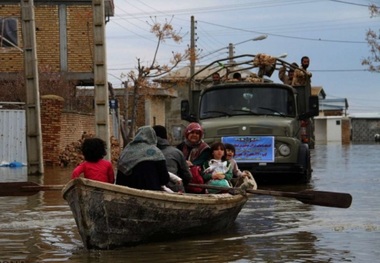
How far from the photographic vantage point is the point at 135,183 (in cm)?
1061

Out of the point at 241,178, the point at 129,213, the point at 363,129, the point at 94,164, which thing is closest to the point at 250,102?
the point at 241,178

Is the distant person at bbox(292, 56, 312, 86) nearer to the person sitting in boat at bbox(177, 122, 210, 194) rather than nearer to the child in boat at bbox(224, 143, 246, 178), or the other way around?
the child in boat at bbox(224, 143, 246, 178)

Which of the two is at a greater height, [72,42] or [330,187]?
[72,42]

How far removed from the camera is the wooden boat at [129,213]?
960 centimetres

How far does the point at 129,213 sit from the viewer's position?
994 cm

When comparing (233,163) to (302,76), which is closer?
(233,163)

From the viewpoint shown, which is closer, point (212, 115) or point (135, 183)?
point (135, 183)

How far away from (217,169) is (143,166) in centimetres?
290

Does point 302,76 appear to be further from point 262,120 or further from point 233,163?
point 233,163

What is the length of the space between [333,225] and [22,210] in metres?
5.57

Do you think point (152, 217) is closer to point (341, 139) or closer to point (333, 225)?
point (333, 225)

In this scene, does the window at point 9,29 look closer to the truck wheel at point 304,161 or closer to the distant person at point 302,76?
the distant person at point 302,76

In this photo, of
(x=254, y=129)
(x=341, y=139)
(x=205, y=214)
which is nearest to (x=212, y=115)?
(x=254, y=129)

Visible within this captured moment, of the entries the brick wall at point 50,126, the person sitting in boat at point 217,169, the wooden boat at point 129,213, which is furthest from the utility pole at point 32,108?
the wooden boat at point 129,213
